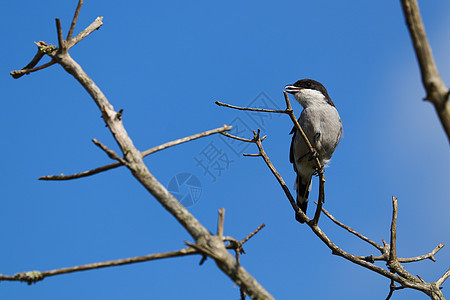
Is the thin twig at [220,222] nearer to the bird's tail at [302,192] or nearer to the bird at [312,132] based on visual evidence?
the bird at [312,132]

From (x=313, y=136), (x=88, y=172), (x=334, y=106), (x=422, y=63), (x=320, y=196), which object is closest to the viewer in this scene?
(x=422, y=63)

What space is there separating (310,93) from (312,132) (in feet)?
2.72

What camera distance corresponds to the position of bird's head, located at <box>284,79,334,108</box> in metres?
7.48

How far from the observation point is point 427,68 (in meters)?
1.79

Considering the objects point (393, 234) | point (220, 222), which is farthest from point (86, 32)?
point (393, 234)

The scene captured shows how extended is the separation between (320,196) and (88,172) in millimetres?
2536

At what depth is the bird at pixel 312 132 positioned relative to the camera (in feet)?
23.2

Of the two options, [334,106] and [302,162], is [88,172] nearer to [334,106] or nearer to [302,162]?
[302,162]

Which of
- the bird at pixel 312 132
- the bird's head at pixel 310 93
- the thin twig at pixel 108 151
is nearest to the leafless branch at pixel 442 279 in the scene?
the bird at pixel 312 132

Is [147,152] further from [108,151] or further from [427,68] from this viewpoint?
[427,68]

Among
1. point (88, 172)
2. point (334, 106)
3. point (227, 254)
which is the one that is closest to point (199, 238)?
point (227, 254)

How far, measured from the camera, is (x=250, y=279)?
2.27 meters

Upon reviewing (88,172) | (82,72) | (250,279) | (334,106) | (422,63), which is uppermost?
(334,106)

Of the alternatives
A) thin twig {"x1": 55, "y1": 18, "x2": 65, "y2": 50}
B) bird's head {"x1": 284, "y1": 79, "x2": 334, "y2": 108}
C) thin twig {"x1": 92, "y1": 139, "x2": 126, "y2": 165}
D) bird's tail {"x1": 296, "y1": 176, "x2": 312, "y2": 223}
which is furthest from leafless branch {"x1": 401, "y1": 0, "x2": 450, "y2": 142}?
bird's head {"x1": 284, "y1": 79, "x2": 334, "y2": 108}
